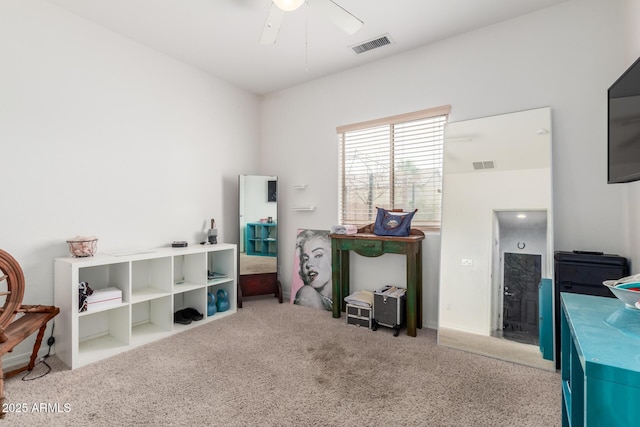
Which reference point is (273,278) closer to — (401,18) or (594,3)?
(401,18)

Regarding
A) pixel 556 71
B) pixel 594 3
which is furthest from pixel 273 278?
pixel 594 3

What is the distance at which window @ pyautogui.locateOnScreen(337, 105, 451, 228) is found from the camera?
311cm

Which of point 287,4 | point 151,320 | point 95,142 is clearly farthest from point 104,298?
point 287,4

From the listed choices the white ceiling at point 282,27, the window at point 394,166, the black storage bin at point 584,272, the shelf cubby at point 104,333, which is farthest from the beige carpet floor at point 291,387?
the white ceiling at point 282,27

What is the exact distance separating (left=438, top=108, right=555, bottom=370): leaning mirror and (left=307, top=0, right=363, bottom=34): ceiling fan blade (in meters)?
1.35

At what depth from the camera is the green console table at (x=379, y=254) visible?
2.84 meters

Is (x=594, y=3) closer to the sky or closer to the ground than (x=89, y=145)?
closer to the sky

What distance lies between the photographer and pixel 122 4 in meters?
2.47

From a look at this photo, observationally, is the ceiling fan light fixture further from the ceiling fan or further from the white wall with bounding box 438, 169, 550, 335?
the white wall with bounding box 438, 169, 550, 335

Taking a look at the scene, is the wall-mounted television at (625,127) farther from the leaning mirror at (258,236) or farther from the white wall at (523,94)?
the leaning mirror at (258,236)

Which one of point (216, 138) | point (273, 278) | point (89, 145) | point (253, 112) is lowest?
point (273, 278)

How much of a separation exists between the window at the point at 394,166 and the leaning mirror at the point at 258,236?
3.12 ft

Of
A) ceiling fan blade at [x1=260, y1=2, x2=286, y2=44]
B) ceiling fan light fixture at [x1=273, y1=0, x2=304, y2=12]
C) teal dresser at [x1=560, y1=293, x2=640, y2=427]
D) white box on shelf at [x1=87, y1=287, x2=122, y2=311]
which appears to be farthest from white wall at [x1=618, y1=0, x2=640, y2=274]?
white box on shelf at [x1=87, y1=287, x2=122, y2=311]

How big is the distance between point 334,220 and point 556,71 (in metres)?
2.49
